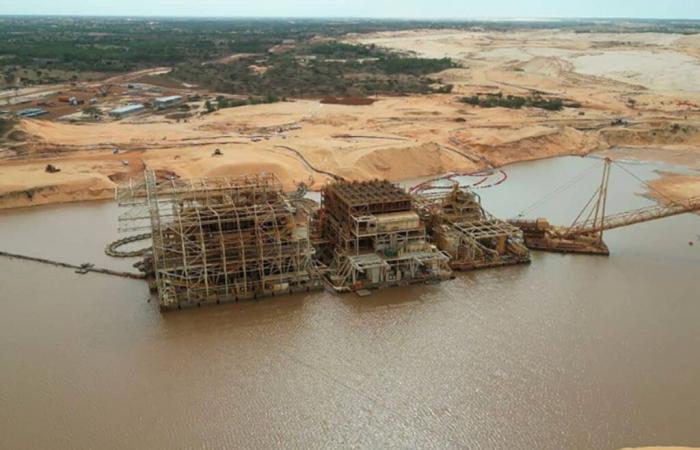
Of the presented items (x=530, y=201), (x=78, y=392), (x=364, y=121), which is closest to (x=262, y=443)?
(x=78, y=392)

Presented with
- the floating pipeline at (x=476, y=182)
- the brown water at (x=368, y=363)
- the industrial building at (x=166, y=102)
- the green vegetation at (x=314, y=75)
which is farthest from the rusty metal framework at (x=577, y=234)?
the green vegetation at (x=314, y=75)

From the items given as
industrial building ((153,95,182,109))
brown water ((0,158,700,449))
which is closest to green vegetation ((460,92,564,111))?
industrial building ((153,95,182,109))

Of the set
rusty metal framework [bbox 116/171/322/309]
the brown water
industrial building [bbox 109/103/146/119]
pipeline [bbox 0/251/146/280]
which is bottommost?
the brown water

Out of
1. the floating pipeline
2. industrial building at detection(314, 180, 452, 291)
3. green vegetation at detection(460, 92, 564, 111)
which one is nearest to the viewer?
industrial building at detection(314, 180, 452, 291)

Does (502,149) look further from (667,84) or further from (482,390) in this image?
(667,84)

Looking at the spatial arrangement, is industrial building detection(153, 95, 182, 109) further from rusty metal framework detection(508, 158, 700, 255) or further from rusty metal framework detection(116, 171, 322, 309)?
rusty metal framework detection(508, 158, 700, 255)

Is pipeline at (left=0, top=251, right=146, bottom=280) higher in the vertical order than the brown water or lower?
higher

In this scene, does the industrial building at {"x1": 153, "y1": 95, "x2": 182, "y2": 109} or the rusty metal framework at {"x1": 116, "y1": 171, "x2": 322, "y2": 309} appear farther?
the industrial building at {"x1": 153, "y1": 95, "x2": 182, "y2": 109}

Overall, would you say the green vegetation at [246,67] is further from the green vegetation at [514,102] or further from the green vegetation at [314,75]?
the green vegetation at [514,102]
